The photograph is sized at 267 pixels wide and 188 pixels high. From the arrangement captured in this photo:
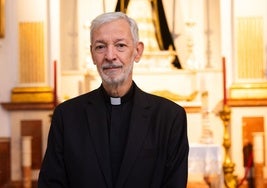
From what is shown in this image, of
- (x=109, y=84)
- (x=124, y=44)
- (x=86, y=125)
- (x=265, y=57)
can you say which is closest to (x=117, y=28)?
(x=124, y=44)

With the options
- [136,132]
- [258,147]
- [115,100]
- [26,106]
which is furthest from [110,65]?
[26,106]

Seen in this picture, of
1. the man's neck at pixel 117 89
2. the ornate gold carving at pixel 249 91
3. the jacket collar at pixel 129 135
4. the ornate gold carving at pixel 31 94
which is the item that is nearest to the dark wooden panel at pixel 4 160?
the ornate gold carving at pixel 31 94

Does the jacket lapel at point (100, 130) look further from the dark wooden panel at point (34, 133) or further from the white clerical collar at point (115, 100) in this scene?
the dark wooden panel at point (34, 133)

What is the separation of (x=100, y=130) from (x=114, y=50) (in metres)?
0.35

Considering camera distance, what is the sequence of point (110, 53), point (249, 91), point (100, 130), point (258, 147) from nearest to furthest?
point (110, 53), point (100, 130), point (258, 147), point (249, 91)

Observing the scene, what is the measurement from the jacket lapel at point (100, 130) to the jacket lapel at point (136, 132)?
63mm

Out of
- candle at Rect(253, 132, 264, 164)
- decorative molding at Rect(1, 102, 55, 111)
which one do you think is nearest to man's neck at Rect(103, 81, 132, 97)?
candle at Rect(253, 132, 264, 164)

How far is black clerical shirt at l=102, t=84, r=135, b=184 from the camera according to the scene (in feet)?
8.11

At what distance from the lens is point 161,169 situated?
244 cm

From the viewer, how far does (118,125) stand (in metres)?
2.57

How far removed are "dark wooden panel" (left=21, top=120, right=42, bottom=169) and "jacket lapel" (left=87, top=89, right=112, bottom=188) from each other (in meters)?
4.24

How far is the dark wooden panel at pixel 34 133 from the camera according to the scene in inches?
266

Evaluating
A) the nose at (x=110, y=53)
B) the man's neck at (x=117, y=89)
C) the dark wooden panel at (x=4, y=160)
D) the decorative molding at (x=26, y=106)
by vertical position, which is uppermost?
the nose at (x=110, y=53)

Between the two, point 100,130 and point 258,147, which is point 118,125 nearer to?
point 100,130
